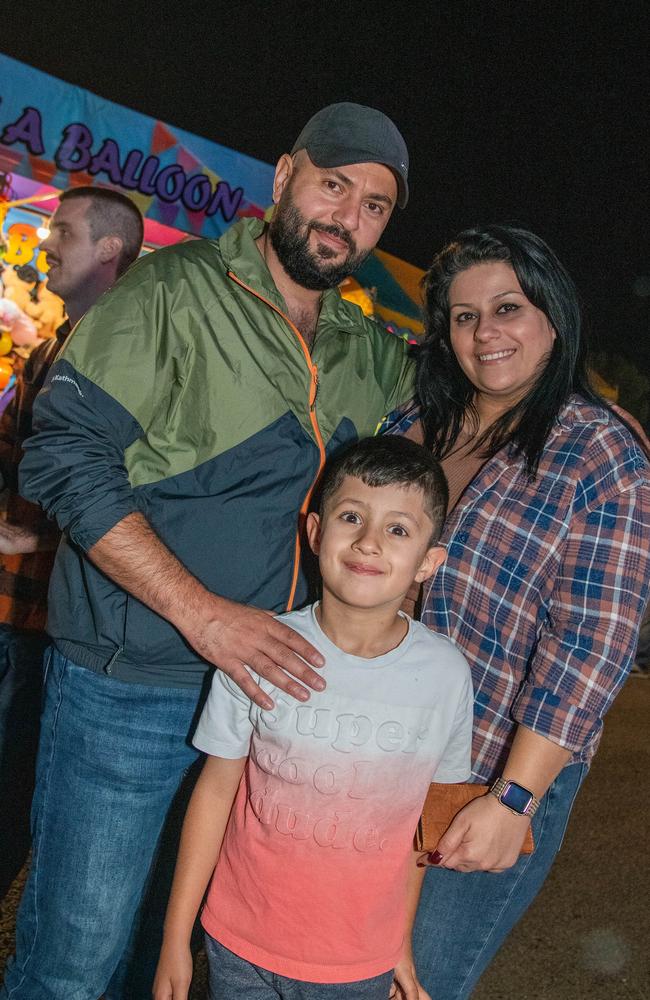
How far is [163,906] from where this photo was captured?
2014mm

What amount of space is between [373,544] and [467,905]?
805mm

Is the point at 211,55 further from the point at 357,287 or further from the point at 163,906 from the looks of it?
the point at 163,906

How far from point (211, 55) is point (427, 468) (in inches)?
278

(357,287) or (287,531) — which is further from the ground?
(357,287)

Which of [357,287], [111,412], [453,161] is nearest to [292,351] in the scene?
[111,412]

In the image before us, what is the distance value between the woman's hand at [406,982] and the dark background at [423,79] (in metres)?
6.95

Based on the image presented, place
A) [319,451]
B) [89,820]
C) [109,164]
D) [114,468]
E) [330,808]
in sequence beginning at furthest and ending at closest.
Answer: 1. [109,164]
2. [319,451]
3. [89,820]
4. [114,468]
5. [330,808]

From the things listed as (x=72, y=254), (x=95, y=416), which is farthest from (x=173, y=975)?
(x=72, y=254)

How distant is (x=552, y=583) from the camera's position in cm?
151

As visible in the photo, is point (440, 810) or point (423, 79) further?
point (423, 79)

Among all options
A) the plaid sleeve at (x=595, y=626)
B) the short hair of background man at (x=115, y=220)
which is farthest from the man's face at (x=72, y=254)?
the plaid sleeve at (x=595, y=626)

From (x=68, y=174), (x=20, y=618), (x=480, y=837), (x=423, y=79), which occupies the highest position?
(x=423, y=79)

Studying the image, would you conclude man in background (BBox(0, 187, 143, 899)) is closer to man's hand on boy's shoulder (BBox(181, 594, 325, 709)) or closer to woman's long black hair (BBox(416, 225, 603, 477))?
man's hand on boy's shoulder (BBox(181, 594, 325, 709))

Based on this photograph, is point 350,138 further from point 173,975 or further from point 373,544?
point 173,975
